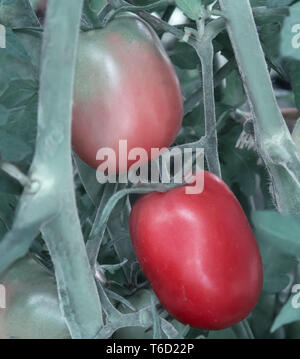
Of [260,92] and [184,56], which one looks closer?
[260,92]

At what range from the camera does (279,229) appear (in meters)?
0.32

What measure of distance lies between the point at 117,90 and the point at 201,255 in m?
0.12

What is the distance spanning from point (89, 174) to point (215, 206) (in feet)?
0.33

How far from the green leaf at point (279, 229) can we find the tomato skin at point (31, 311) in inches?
6.7

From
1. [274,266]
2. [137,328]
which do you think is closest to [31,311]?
[137,328]

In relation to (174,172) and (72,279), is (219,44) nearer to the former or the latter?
(174,172)

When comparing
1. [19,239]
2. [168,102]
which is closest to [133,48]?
[168,102]

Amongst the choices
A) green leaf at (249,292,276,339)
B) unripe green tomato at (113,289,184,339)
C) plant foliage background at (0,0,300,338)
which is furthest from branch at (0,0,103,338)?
green leaf at (249,292,276,339)

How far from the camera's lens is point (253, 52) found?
14.5 inches

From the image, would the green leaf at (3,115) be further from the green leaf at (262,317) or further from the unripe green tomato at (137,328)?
the green leaf at (262,317)

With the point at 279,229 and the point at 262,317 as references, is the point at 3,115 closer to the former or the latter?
the point at 279,229

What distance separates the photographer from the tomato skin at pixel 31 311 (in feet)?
1.35

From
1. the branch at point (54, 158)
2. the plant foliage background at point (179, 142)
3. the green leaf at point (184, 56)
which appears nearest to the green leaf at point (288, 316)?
the plant foliage background at point (179, 142)
